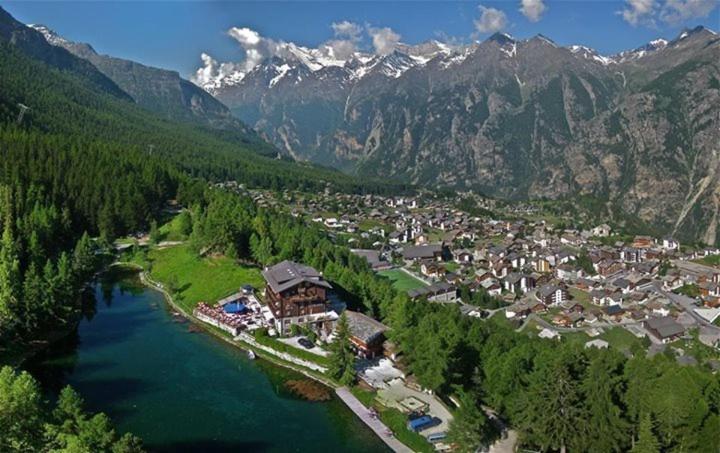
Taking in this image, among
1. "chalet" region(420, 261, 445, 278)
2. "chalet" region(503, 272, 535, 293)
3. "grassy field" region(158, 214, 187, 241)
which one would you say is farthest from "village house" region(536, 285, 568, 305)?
"grassy field" region(158, 214, 187, 241)

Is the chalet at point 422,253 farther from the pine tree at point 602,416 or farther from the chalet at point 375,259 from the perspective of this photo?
the pine tree at point 602,416

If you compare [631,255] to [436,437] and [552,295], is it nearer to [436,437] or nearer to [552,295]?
[552,295]

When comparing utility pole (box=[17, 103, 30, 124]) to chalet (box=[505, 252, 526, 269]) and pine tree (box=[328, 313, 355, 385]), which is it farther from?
pine tree (box=[328, 313, 355, 385])

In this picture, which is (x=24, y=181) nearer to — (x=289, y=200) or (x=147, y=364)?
(x=147, y=364)

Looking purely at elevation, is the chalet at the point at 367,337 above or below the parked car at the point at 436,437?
above

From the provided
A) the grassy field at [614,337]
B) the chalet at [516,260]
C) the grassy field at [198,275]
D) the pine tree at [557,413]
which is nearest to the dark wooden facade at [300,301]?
the grassy field at [198,275]
